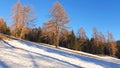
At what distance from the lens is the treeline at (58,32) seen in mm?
45656

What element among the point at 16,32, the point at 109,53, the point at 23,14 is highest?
the point at 23,14

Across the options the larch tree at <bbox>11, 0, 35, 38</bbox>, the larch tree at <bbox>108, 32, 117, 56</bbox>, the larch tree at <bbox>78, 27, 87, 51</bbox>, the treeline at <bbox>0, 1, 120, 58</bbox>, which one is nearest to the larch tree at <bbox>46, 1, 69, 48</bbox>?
the treeline at <bbox>0, 1, 120, 58</bbox>

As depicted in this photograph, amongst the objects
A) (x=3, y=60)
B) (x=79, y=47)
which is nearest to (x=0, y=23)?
(x=79, y=47)

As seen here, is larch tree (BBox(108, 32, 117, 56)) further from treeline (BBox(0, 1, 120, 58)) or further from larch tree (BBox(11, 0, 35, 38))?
larch tree (BBox(11, 0, 35, 38))

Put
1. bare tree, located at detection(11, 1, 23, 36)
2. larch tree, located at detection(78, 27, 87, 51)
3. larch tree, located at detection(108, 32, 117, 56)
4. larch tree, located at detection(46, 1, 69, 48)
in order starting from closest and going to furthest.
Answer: larch tree, located at detection(46, 1, 69, 48), bare tree, located at detection(11, 1, 23, 36), larch tree, located at detection(108, 32, 117, 56), larch tree, located at detection(78, 27, 87, 51)

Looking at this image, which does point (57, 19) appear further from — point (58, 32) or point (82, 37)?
point (82, 37)

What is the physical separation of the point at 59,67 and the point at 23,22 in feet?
138

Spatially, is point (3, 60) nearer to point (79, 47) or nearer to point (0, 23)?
point (79, 47)

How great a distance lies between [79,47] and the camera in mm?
78125

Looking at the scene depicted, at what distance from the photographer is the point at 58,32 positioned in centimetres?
4603

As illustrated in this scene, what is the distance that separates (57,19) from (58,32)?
2.70 m

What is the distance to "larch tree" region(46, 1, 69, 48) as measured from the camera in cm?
4541

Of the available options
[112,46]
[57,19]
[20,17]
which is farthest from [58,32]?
[112,46]

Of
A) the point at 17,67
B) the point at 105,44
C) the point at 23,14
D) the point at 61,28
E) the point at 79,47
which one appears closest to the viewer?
the point at 17,67
